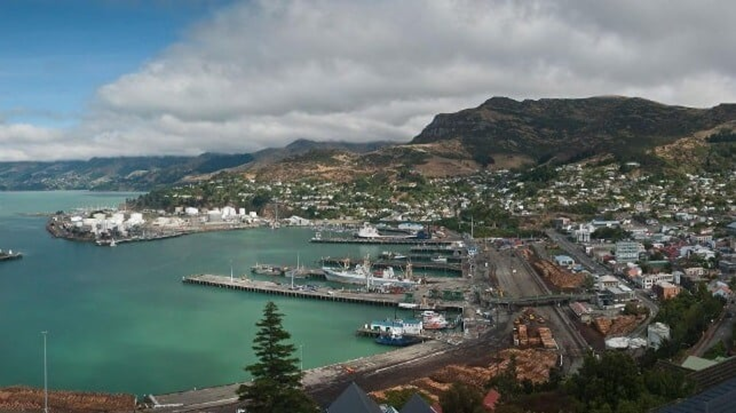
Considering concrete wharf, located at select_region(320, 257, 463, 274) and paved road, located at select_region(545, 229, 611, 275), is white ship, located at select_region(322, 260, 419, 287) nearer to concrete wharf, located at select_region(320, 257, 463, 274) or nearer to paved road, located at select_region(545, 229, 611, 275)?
concrete wharf, located at select_region(320, 257, 463, 274)

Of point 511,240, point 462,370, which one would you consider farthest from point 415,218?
point 462,370

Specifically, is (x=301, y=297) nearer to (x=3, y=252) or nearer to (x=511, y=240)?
(x=511, y=240)

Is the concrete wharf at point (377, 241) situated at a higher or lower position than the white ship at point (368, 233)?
lower

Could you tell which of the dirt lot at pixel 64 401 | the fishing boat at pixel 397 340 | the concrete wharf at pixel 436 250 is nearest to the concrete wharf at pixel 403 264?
the concrete wharf at pixel 436 250

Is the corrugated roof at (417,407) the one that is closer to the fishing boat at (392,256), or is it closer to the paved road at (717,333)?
the paved road at (717,333)

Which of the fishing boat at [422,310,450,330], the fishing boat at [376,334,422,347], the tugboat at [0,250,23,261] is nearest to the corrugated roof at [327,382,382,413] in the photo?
the fishing boat at [376,334,422,347]
